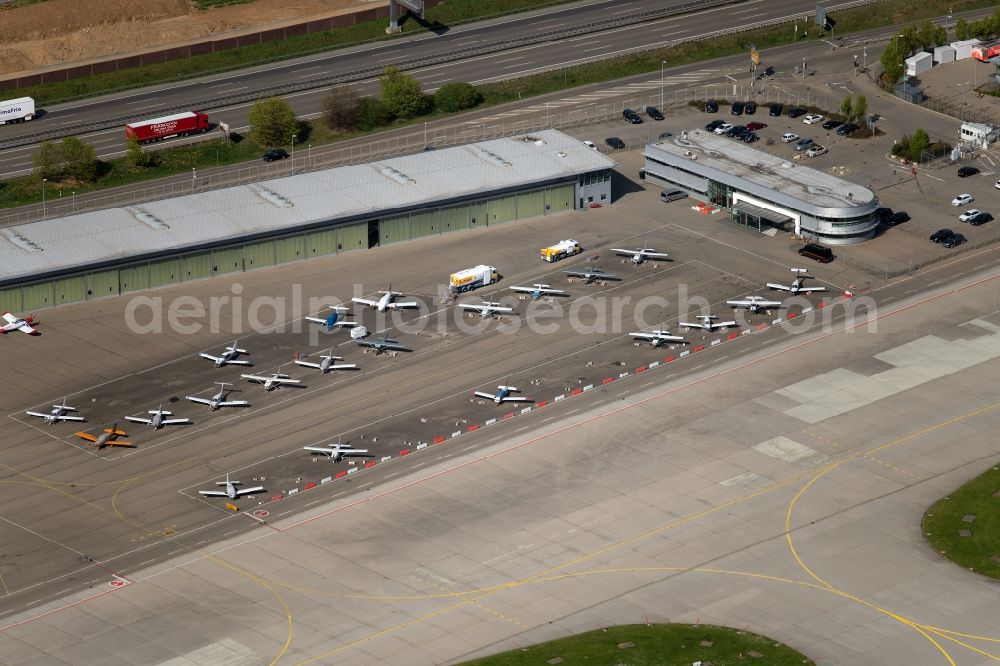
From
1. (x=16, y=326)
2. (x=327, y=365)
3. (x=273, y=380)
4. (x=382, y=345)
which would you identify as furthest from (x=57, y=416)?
(x=382, y=345)

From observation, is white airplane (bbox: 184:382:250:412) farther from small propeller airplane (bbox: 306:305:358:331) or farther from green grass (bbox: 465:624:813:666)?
green grass (bbox: 465:624:813:666)

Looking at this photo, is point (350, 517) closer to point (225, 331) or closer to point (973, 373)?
point (225, 331)

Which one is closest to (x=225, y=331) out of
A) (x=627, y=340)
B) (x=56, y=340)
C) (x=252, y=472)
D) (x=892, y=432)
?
(x=56, y=340)

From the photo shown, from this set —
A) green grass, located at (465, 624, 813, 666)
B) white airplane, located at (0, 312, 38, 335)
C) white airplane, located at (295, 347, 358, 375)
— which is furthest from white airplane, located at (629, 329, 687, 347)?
white airplane, located at (0, 312, 38, 335)

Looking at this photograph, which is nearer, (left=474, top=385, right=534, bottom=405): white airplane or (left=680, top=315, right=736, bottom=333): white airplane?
(left=474, top=385, right=534, bottom=405): white airplane

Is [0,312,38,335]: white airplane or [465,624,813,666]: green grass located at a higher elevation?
[0,312,38,335]: white airplane

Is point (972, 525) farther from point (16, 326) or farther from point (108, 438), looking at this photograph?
point (16, 326)
